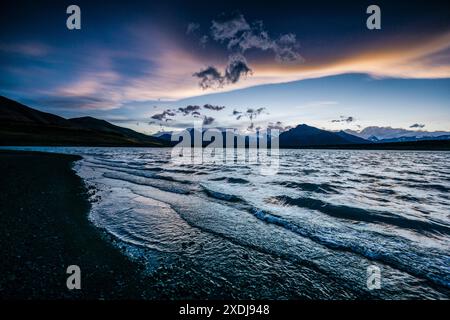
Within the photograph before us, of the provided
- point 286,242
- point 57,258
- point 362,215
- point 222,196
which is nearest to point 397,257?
point 286,242

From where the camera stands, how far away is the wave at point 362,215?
9.13 meters

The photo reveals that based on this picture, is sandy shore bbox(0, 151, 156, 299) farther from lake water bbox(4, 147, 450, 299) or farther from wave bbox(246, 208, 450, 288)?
wave bbox(246, 208, 450, 288)

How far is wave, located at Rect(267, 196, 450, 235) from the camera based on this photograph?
9.13m

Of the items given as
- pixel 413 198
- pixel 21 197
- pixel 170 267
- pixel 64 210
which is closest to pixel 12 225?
pixel 64 210

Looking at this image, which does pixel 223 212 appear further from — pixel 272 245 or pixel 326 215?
pixel 326 215

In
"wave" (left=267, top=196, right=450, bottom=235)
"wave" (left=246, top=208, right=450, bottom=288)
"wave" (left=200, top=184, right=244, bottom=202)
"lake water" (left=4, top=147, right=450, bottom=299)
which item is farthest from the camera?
"wave" (left=200, top=184, right=244, bottom=202)

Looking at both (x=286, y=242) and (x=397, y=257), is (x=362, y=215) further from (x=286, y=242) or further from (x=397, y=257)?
(x=286, y=242)

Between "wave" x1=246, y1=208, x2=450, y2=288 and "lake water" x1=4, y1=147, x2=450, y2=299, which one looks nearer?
"lake water" x1=4, y1=147, x2=450, y2=299

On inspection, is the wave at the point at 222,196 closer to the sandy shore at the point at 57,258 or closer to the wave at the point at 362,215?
the wave at the point at 362,215

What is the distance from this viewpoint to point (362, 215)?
10727 millimetres

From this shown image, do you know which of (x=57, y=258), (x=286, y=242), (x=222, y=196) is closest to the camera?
(x=57, y=258)

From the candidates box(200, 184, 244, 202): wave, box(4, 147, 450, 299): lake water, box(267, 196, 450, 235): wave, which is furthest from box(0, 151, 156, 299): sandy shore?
box(267, 196, 450, 235): wave

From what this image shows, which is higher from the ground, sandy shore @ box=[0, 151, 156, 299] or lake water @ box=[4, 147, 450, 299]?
sandy shore @ box=[0, 151, 156, 299]
